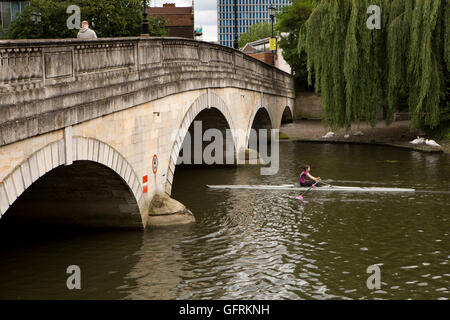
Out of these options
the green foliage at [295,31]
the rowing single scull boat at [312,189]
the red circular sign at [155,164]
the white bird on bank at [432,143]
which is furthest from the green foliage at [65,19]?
the red circular sign at [155,164]

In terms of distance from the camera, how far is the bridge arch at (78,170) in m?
9.62

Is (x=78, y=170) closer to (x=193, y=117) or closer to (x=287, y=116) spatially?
(x=193, y=117)

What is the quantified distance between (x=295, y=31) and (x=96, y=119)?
39.2 meters

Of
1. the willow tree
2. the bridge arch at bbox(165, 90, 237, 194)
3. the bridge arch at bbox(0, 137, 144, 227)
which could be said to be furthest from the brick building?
the bridge arch at bbox(0, 137, 144, 227)

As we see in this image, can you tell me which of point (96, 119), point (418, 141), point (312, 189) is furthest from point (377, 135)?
point (96, 119)

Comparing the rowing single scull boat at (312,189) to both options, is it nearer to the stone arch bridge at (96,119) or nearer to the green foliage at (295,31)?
the stone arch bridge at (96,119)

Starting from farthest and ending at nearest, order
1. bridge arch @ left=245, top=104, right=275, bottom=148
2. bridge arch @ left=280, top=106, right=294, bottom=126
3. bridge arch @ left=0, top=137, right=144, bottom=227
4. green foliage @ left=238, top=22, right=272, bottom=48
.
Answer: green foliage @ left=238, top=22, right=272, bottom=48 < bridge arch @ left=280, top=106, right=294, bottom=126 < bridge arch @ left=245, top=104, right=275, bottom=148 < bridge arch @ left=0, top=137, right=144, bottom=227

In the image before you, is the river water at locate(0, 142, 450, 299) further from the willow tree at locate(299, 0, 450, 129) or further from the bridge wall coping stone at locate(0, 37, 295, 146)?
the willow tree at locate(299, 0, 450, 129)

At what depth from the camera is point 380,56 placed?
1089 inches

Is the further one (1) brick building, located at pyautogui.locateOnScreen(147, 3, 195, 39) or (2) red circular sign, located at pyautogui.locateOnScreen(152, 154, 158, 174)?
(1) brick building, located at pyautogui.locateOnScreen(147, 3, 195, 39)

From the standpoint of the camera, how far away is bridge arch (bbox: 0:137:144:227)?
9625 millimetres

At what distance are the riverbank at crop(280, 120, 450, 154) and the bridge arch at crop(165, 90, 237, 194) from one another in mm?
8092
